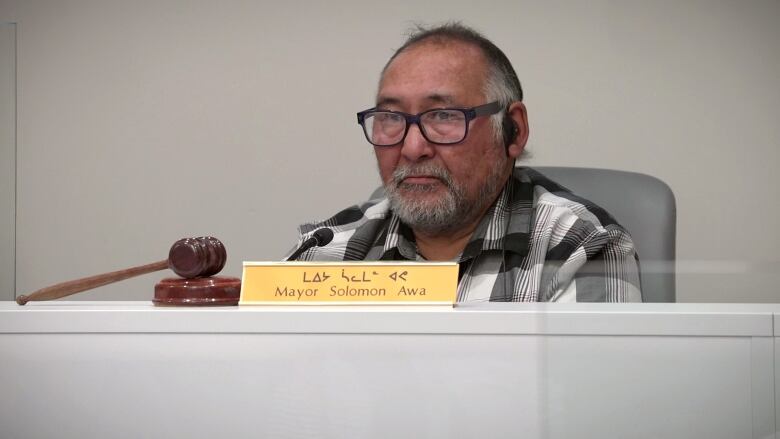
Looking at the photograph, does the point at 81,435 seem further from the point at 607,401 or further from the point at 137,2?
the point at 137,2

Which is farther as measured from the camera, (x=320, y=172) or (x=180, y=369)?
(x=320, y=172)

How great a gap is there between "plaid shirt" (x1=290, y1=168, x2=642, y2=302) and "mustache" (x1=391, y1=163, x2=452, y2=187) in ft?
0.21

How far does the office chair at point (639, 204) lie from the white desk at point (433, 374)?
1.55ft

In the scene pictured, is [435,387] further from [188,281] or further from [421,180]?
[421,180]

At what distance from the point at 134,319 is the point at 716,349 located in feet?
1.22

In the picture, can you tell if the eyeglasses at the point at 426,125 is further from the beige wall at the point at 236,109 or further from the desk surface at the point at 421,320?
the desk surface at the point at 421,320

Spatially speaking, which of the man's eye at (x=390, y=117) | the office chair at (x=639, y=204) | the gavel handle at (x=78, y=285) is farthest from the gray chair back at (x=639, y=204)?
the gavel handle at (x=78, y=285)

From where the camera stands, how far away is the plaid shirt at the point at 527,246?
937 millimetres

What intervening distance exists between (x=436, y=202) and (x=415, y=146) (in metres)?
0.09

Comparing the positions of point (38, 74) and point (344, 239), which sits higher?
point (38, 74)

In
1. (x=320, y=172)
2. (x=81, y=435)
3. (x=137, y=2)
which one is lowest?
(x=81, y=435)

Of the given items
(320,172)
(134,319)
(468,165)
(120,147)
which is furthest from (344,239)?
(134,319)

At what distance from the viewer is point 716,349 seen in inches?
20.9

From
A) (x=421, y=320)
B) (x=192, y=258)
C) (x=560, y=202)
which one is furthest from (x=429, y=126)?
(x=421, y=320)
